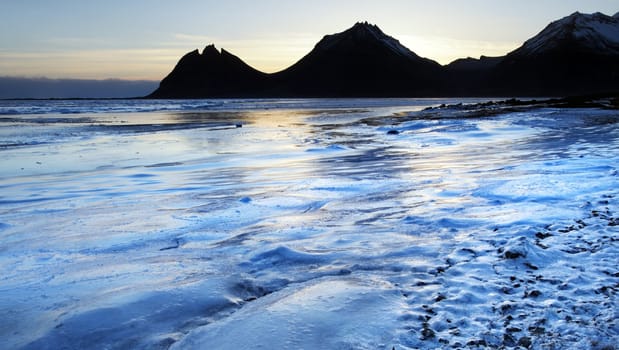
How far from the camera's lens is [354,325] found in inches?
102

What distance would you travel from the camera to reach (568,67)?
17725 centimetres

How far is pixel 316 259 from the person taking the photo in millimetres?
3689

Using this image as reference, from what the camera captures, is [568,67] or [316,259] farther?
[568,67]

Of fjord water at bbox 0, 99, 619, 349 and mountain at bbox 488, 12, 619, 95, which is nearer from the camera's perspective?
fjord water at bbox 0, 99, 619, 349

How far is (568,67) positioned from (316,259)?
8009 inches

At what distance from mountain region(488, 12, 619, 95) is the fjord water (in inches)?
6796

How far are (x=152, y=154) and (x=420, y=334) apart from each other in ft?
33.7

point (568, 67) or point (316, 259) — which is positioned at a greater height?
point (568, 67)

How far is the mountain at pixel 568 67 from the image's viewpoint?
167 metres

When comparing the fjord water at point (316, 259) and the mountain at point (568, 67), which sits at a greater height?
the mountain at point (568, 67)

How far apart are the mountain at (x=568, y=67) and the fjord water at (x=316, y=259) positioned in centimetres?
17262

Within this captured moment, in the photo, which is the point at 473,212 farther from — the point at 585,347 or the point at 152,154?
the point at 152,154

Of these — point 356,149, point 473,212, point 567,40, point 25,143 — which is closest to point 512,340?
point 473,212

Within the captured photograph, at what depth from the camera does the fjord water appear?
2.53 m
